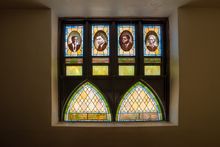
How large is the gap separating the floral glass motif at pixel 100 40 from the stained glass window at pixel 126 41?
0.17 metres

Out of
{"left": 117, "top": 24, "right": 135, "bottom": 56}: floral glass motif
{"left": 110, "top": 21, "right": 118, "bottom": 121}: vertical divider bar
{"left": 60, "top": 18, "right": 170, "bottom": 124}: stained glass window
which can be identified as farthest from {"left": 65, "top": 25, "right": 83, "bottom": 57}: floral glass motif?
{"left": 117, "top": 24, "right": 135, "bottom": 56}: floral glass motif

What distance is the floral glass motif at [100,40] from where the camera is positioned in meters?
3.15

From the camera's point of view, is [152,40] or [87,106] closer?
[87,106]

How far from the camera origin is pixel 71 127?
276cm

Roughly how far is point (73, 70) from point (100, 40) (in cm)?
54

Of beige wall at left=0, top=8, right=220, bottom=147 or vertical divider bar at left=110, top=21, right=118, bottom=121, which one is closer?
beige wall at left=0, top=8, right=220, bottom=147

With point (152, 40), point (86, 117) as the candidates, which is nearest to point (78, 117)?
point (86, 117)

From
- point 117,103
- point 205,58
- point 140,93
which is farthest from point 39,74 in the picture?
point 205,58

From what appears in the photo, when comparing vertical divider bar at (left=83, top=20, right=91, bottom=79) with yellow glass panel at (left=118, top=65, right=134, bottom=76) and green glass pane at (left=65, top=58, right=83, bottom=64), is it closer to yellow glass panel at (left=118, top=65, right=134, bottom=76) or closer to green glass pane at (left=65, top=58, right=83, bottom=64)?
green glass pane at (left=65, top=58, right=83, bottom=64)

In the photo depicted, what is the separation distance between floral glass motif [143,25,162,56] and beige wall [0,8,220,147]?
464 millimetres

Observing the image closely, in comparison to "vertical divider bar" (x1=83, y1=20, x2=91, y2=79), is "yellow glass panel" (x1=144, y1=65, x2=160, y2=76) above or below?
→ below

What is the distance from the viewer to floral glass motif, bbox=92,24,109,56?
3.15 metres

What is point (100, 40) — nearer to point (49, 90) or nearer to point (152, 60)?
point (152, 60)

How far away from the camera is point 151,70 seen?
314 centimetres
